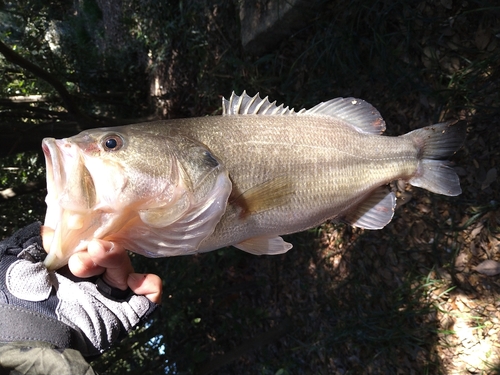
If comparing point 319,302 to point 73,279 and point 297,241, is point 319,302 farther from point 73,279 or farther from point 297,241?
point 73,279

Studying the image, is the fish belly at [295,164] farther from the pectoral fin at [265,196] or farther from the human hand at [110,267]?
the human hand at [110,267]

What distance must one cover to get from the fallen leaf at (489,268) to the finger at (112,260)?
2.51 meters

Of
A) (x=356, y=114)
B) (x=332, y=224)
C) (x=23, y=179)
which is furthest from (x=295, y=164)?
(x=23, y=179)

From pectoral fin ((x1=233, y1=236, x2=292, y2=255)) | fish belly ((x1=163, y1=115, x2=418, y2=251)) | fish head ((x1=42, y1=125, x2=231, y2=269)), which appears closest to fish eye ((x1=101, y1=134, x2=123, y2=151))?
fish head ((x1=42, y1=125, x2=231, y2=269))

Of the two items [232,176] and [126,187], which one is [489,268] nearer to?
[232,176]

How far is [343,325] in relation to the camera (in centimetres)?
385

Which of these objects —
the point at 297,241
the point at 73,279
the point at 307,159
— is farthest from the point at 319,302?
the point at 73,279

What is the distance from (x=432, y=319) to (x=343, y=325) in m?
0.85

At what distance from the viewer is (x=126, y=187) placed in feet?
5.39

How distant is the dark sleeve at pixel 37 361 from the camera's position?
1476 millimetres

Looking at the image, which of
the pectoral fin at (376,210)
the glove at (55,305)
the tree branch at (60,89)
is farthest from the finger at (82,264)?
the tree branch at (60,89)

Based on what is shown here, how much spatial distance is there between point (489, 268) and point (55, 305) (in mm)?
2830

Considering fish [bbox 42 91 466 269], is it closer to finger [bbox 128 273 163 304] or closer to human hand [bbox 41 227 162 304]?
human hand [bbox 41 227 162 304]

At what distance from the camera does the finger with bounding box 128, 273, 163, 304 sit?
1907 millimetres
